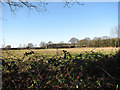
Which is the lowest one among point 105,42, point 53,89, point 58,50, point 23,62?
point 53,89

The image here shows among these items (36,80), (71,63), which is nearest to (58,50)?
(71,63)

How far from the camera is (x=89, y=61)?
328 centimetres

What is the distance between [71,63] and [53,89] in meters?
0.99

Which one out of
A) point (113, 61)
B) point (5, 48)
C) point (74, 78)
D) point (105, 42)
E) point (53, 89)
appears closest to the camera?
point (53, 89)

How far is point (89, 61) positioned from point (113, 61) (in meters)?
0.74

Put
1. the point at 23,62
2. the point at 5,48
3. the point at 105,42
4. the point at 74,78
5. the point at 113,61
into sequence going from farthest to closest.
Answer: the point at 105,42 < the point at 5,48 < the point at 23,62 < the point at 113,61 < the point at 74,78

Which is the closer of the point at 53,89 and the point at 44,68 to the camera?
the point at 53,89

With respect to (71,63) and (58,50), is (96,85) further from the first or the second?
(58,50)

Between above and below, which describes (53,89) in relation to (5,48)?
below

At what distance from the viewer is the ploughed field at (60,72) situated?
2.71m

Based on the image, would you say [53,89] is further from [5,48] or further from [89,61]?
[5,48]

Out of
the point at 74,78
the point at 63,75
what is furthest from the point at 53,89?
the point at 74,78

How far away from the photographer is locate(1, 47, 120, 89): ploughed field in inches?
107

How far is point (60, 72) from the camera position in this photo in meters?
2.94
